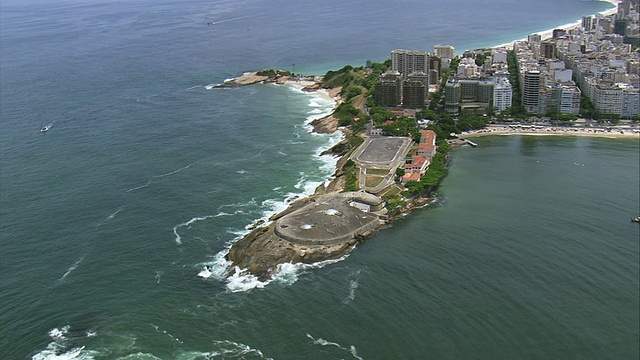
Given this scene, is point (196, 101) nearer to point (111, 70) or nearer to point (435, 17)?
point (111, 70)

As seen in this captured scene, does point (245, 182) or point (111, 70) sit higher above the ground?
point (111, 70)

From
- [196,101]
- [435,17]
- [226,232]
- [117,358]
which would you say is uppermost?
[435,17]

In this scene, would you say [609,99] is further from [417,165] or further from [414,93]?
[417,165]

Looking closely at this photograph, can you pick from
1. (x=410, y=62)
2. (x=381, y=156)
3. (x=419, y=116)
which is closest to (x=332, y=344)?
(x=381, y=156)

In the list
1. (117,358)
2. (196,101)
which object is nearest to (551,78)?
(196,101)

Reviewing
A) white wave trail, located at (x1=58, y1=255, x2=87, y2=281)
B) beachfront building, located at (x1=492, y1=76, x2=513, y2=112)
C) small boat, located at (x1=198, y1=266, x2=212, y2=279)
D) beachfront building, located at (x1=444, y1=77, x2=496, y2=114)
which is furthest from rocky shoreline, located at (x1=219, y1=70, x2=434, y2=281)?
beachfront building, located at (x1=492, y1=76, x2=513, y2=112)

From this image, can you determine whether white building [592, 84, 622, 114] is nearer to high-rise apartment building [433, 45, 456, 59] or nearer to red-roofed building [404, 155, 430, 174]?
red-roofed building [404, 155, 430, 174]

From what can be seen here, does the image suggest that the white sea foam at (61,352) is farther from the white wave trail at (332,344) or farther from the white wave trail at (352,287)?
the white wave trail at (352,287)
